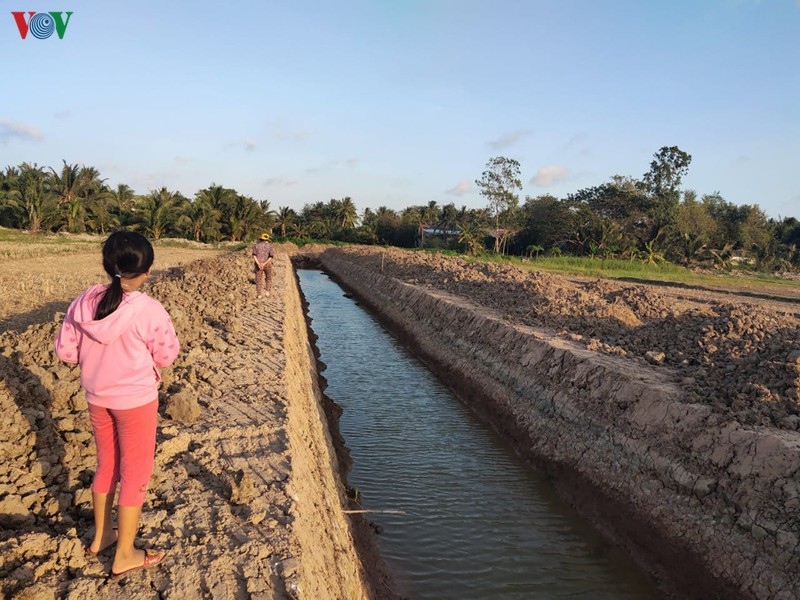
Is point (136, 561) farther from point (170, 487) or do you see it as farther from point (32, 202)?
point (32, 202)

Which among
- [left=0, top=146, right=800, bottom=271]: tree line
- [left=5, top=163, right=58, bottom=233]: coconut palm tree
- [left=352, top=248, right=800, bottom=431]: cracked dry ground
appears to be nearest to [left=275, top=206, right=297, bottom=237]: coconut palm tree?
[left=0, top=146, right=800, bottom=271]: tree line

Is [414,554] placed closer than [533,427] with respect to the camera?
Yes

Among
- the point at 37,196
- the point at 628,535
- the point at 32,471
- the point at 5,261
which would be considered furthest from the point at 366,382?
the point at 37,196

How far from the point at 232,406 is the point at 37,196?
40.0m

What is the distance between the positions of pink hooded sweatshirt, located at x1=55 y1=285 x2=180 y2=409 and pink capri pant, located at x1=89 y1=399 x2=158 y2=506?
7cm

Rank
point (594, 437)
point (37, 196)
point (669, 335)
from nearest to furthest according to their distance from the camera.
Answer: point (594, 437) < point (669, 335) < point (37, 196)

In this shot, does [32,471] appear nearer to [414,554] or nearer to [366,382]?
[414,554]

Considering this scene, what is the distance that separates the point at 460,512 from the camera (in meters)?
6.30

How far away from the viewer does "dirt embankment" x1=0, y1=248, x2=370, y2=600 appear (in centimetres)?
290

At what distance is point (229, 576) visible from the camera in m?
3.04

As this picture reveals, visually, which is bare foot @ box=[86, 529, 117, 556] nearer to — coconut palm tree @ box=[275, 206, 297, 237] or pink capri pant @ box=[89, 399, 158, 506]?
pink capri pant @ box=[89, 399, 158, 506]

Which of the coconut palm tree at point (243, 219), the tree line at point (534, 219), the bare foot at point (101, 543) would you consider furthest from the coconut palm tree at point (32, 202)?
the bare foot at point (101, 543)

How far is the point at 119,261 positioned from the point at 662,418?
6.02m

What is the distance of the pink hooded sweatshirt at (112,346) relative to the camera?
2695 millimetres
